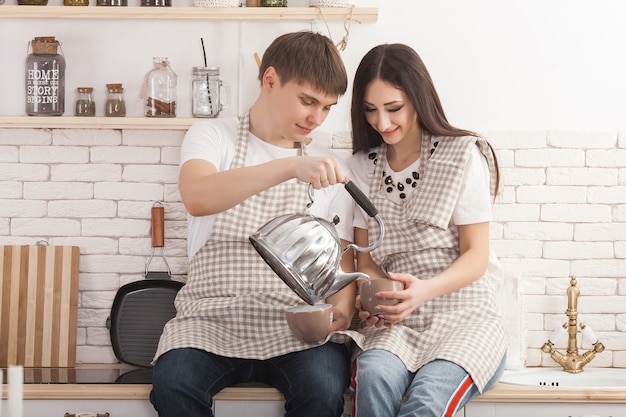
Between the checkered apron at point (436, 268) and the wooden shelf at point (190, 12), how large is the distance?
543 mm

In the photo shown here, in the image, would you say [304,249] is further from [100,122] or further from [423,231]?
[100,122]

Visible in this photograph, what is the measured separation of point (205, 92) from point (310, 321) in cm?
101

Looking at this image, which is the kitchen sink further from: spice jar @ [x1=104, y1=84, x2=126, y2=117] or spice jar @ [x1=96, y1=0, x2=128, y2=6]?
spice jar @ [x1=96, y1=0, x2=128, y2=6]

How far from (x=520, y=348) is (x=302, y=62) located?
122 centimetres

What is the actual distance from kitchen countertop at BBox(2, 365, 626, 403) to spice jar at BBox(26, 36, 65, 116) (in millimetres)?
953

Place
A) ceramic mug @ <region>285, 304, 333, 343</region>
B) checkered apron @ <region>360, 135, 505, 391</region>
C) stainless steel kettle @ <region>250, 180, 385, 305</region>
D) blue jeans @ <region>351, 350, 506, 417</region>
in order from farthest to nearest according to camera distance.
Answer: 1. checkered apron @ <region>360, 135, 505, 391</region>
2. ceramic mug @ <region>285, 304, 333, 343</region>
3. blue jeans @ <region>351, 350, 506, 417</region>
4. stainless steel kettle @ <region>250, 180, 385, 305</region>

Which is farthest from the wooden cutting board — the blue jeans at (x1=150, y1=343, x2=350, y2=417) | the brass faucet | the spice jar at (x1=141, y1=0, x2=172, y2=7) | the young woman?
the brass faucet

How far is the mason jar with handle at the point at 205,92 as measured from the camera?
9.38 feet

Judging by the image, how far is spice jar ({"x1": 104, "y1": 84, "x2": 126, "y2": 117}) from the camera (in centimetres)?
285

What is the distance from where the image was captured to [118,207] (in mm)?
2973

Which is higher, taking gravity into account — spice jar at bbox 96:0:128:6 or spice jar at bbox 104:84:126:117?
spice jar at bbox 96:0:128:6

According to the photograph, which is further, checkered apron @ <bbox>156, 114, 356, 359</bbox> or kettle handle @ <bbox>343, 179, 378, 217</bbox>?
checkered apron @ <bbox>156, 114, 356, 359</bbox>

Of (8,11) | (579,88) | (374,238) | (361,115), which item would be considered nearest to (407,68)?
(361,115)

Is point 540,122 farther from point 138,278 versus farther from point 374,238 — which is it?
point 138,278
